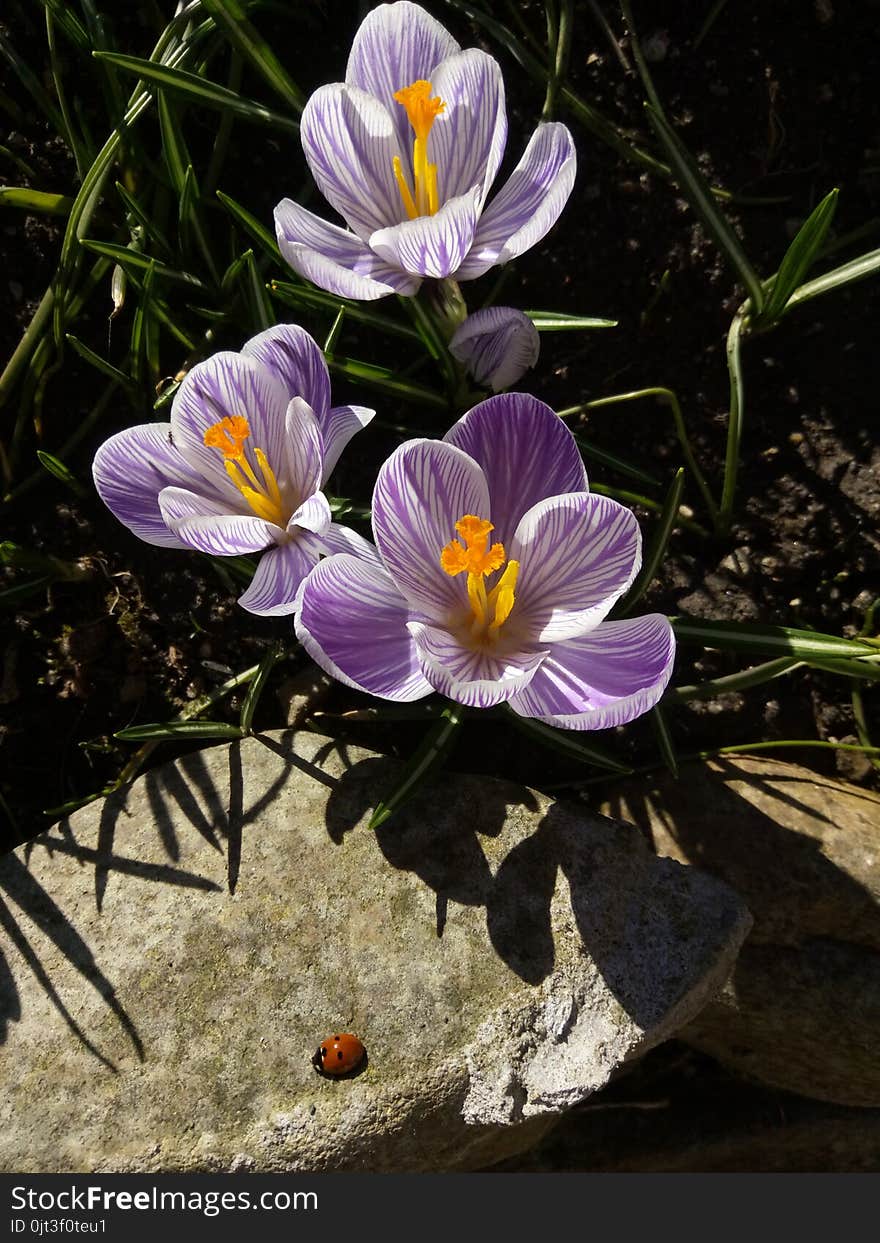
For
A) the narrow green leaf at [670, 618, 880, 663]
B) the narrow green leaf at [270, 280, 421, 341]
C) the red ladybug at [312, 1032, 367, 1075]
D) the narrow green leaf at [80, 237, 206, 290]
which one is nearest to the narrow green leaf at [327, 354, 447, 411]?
the narrow green leaf at [270, 280, 421, 341]

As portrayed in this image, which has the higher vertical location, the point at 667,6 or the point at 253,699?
the point at 667,6

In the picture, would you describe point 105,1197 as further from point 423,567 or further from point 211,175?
point 211,175

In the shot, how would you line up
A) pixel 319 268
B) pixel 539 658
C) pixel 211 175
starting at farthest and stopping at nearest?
1. pixel 211 175
2. pixel 319 268
3. pixel 539 658

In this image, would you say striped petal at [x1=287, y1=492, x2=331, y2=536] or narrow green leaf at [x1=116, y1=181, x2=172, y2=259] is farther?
narrow green leaf at [x1=116, y1=181, x2=172, y2=259]

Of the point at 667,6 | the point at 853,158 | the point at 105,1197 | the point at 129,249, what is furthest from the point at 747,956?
the point at 667,6

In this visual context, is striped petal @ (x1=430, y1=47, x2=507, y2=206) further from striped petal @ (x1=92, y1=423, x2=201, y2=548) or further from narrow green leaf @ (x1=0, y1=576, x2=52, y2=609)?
narrow green leaf @ (x1=0, y1=576, x2=52, y2=609)

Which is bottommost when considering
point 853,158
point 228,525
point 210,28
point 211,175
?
point 228,525

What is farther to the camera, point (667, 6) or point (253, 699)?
point (667, 6)

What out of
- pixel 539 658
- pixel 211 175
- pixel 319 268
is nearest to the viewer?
pixel 539 658
